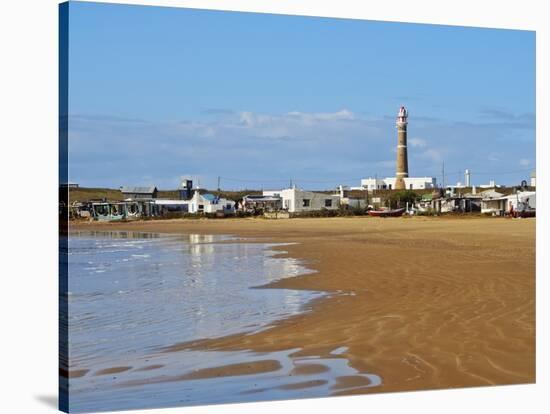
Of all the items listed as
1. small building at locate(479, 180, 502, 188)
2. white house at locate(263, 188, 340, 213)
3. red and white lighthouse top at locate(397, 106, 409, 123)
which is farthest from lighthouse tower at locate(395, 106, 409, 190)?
white house at locate(263, 188, 340, 213)

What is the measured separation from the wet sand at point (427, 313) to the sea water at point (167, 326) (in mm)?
319

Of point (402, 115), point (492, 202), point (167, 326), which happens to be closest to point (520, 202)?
point (492, 202)

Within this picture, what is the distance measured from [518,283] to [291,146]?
10.0ft

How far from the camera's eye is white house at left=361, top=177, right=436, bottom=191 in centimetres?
1006

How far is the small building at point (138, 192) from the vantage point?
32.5 ft

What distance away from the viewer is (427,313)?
389 inches

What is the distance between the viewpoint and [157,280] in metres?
14.0

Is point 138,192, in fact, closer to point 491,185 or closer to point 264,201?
point 264,201

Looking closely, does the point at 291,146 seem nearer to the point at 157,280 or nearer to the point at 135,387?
the point at 135,387

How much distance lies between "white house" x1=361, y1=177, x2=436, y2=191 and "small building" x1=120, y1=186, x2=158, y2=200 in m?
2.23

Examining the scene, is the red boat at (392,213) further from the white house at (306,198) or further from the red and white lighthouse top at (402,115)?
Answer: the red and white lighthouse top at (402,115)

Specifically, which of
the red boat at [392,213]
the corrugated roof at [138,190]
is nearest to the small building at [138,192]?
the corrugated roof at [138,190]

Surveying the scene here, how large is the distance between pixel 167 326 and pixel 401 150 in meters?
2.87

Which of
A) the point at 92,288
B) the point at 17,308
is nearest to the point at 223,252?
the point at 92,288
